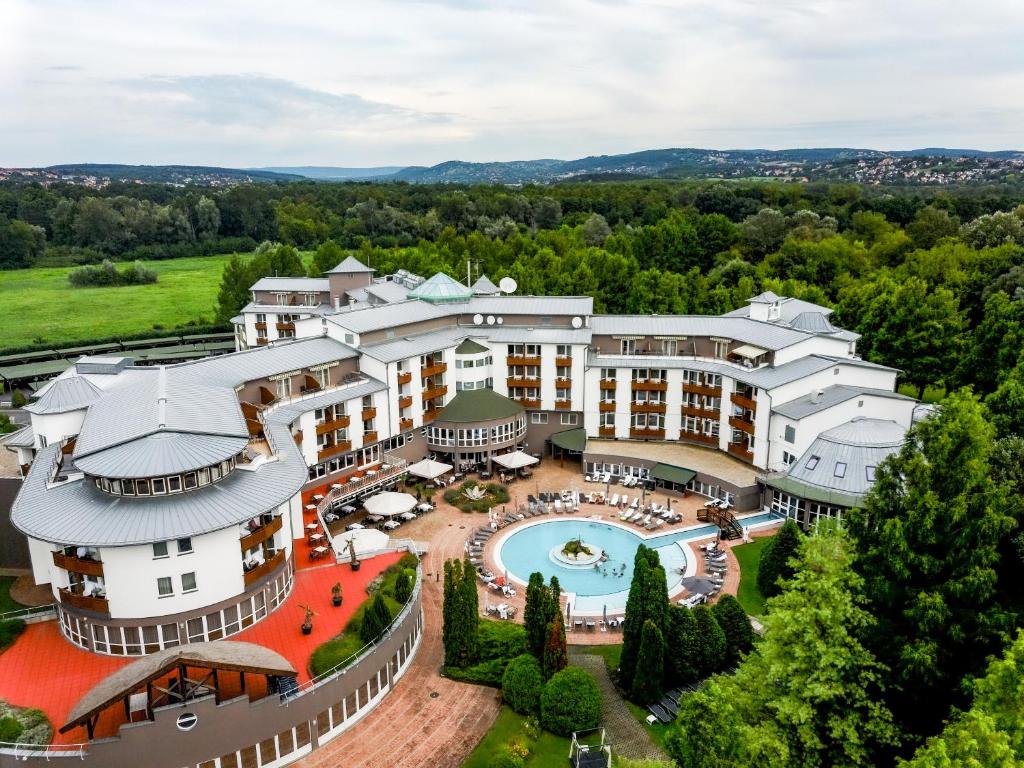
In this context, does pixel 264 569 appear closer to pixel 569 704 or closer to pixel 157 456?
pixel 157 456

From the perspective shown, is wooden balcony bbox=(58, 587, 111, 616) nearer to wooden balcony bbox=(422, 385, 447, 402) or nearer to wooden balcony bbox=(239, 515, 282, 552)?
wooden balcony bbox=(239, 515, 282, 552)

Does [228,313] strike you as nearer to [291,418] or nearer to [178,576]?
[291,418]

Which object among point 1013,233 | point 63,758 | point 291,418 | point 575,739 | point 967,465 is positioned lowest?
point 575,739

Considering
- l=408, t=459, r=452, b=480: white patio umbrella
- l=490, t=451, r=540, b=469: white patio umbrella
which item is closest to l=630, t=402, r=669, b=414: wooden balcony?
l=490, t=451, r=540, b=469: white patio umbrella

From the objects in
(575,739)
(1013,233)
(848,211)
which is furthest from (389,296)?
(848,211)

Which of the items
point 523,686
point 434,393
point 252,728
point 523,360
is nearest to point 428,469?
point 434,393

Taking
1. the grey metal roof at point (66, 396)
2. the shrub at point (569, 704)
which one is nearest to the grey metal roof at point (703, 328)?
the shrub at point (569, 704)

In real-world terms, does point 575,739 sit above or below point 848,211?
below
